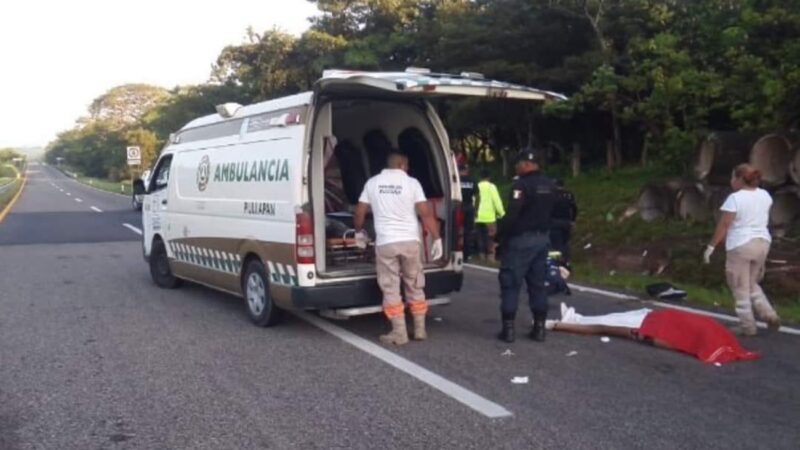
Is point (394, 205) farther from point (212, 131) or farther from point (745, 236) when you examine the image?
point (745, 236)

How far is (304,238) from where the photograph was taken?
7.35 metres

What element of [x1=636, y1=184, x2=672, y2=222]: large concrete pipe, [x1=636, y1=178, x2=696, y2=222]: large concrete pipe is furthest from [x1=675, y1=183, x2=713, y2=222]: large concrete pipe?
[x1=636, y1=184, x2=672, y2=222]: large concrete pipe

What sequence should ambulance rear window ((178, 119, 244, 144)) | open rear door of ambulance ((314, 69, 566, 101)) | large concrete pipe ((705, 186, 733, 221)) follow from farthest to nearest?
large concrete pipe ((705, 186, 733, 221))
ambulance rear window ((178, 119, 244, 144))
open rear door of ambulance ((314, 69, 566, 101))

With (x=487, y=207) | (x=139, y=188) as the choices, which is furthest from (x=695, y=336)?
(x=139, y=188)

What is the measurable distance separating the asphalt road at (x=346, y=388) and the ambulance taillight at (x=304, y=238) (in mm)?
772

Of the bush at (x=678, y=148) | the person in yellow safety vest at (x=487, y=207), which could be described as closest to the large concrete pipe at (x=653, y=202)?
the bush at (x=678, y=148)

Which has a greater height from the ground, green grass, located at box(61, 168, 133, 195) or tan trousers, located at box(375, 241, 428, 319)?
tan trousers, located at box(375, 241, 428, 319)

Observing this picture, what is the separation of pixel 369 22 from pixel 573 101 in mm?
15685

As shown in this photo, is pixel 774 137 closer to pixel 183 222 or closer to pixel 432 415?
pixel 183 222

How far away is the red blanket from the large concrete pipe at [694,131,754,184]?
710 cm

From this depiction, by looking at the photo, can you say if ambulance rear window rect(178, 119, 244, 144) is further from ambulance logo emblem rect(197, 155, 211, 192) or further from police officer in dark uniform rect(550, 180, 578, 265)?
police officer in dark uniform rect(550, 180, 578, 265)

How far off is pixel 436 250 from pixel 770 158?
7.42 meters

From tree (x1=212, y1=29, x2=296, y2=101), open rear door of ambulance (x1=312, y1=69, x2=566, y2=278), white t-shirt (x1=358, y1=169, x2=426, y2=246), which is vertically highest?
tree (x1=212, y1=29, x2=296, y2=101)

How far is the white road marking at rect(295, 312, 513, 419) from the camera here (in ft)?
18.1
